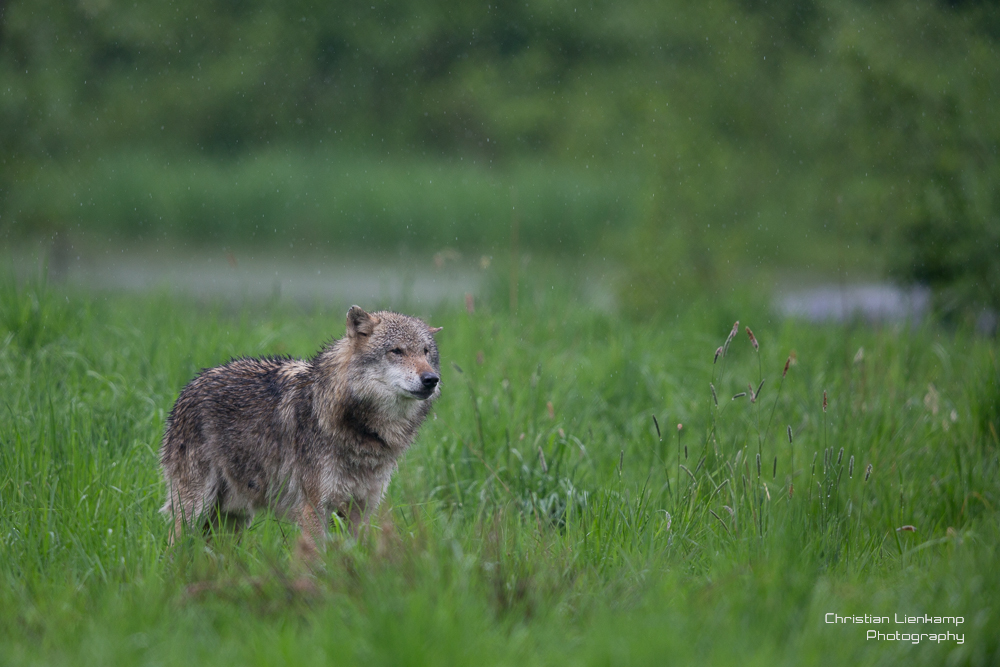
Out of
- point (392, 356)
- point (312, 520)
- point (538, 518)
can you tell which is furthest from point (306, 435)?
point (538, 518)

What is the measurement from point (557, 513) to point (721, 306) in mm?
4159

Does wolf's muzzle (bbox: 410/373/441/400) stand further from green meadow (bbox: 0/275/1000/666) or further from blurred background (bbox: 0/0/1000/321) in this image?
blurred background (bbox: 0/0/1000/321)

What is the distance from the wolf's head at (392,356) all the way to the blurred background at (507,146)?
4.92 feet

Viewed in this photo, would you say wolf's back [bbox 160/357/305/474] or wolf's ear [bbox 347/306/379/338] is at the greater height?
wolf's ear [bbox 347/306/379/338]

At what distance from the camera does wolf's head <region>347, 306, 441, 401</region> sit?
387 centimetres

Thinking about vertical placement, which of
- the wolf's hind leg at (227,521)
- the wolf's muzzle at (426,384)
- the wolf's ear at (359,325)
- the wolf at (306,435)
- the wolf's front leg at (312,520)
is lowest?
the wolf's hind leg at (227,521)

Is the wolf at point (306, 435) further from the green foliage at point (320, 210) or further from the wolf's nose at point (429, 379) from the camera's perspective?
the green foliage at point (320, 210)

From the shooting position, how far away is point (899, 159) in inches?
348

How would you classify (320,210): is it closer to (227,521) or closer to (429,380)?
(227,521)

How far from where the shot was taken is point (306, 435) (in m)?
3.88

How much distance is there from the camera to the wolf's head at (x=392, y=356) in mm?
3873

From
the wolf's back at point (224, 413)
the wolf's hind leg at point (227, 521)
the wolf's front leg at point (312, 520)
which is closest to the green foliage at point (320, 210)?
the wolf's back at point (224, 413)

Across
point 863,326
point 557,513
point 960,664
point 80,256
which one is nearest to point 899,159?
point 863,326

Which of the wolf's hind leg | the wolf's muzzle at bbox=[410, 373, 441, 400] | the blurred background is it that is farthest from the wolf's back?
the blurred background
